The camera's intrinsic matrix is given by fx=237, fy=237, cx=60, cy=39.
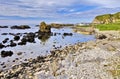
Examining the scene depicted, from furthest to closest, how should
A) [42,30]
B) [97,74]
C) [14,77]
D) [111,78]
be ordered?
[42,30], [14,77], [97,74], [111,78]

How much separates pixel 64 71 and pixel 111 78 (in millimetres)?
5801

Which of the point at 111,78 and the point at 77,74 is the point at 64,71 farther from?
the point at 111,78

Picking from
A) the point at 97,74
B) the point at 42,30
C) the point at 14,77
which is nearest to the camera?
the point at 97,74

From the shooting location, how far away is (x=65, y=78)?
2216 centimetres

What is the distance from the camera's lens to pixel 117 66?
25188 mm

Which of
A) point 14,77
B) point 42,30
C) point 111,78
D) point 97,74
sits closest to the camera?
point 111,78

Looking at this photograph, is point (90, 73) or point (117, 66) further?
point (117, 66)

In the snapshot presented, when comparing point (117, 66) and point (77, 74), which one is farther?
point (117, 66)

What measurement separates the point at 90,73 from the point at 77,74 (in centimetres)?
129

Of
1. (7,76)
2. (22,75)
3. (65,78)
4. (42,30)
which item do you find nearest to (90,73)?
(65,78)

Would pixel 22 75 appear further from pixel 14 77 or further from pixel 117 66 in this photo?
pixel 117 66

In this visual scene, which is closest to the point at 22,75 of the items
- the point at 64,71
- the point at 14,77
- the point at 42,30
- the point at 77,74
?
the point at 14,77

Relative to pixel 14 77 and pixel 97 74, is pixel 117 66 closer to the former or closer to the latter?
pixel 97 74

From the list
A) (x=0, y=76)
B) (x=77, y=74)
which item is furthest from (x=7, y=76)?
(x=77, y=74)
